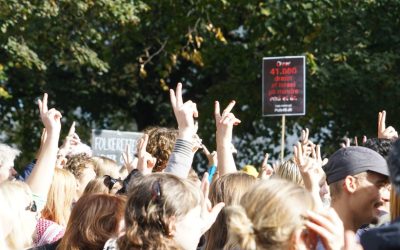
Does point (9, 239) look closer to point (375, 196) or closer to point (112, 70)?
point (375, 196)

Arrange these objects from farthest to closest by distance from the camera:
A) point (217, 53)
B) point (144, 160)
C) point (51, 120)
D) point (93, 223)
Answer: point (217, 53) → point (51, 120) → point (144, 160) → point (93, 223)

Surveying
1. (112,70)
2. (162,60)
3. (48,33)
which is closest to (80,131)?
(112,70)

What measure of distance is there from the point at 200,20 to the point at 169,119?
12.9 feet

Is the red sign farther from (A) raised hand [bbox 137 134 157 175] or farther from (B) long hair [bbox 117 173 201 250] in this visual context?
(B) long hair [bbox 117 173 201 250]

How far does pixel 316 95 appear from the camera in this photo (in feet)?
63.4

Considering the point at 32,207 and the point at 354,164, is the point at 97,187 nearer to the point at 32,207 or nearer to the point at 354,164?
the point at 32,207

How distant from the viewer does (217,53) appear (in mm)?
20094

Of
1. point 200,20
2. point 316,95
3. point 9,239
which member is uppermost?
point 200,20

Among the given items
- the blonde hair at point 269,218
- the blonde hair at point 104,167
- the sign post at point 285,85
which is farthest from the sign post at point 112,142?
the blonde hair at point 269,218

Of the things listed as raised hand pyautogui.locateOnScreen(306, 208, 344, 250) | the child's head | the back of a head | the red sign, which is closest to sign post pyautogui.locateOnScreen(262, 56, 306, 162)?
the red sign

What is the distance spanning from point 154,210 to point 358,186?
1.18m

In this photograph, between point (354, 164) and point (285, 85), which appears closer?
point (354, 164)

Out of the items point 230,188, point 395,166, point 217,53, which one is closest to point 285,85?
point 217,53

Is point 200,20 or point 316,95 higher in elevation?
point 200,20
